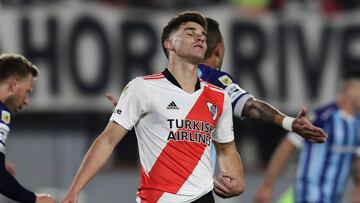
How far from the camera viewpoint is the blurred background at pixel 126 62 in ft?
44.1

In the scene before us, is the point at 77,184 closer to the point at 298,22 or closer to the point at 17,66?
the point at 17,66

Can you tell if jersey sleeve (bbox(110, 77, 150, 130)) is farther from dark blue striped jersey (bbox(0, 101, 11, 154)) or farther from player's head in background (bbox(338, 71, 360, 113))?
player's head in background (bbox(338, 71, 360, 113))

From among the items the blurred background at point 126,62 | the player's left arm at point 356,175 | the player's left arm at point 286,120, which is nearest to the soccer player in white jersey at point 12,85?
the player's left arm at point 286,120

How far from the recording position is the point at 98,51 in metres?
13.6

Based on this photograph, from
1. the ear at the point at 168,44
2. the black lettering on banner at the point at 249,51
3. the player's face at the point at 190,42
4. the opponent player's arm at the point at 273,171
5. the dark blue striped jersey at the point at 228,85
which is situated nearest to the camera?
the player's face at the point at 190,42

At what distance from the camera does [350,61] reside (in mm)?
14156

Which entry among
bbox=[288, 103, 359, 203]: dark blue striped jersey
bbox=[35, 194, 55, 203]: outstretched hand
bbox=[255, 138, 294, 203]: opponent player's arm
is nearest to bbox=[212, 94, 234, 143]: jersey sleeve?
bbox=[35, 194, 55, 203]: outstretched hand

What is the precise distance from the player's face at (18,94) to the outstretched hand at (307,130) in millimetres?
1779

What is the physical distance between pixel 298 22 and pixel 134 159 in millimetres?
2634

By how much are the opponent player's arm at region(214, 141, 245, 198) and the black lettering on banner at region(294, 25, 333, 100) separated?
7.72 metres

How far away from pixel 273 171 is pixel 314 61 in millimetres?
4975

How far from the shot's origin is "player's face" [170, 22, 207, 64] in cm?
624

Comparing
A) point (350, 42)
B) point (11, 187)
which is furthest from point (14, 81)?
point (350, 42)

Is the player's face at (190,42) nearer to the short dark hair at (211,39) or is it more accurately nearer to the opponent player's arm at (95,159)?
the opponent player's arm at (95,159)
